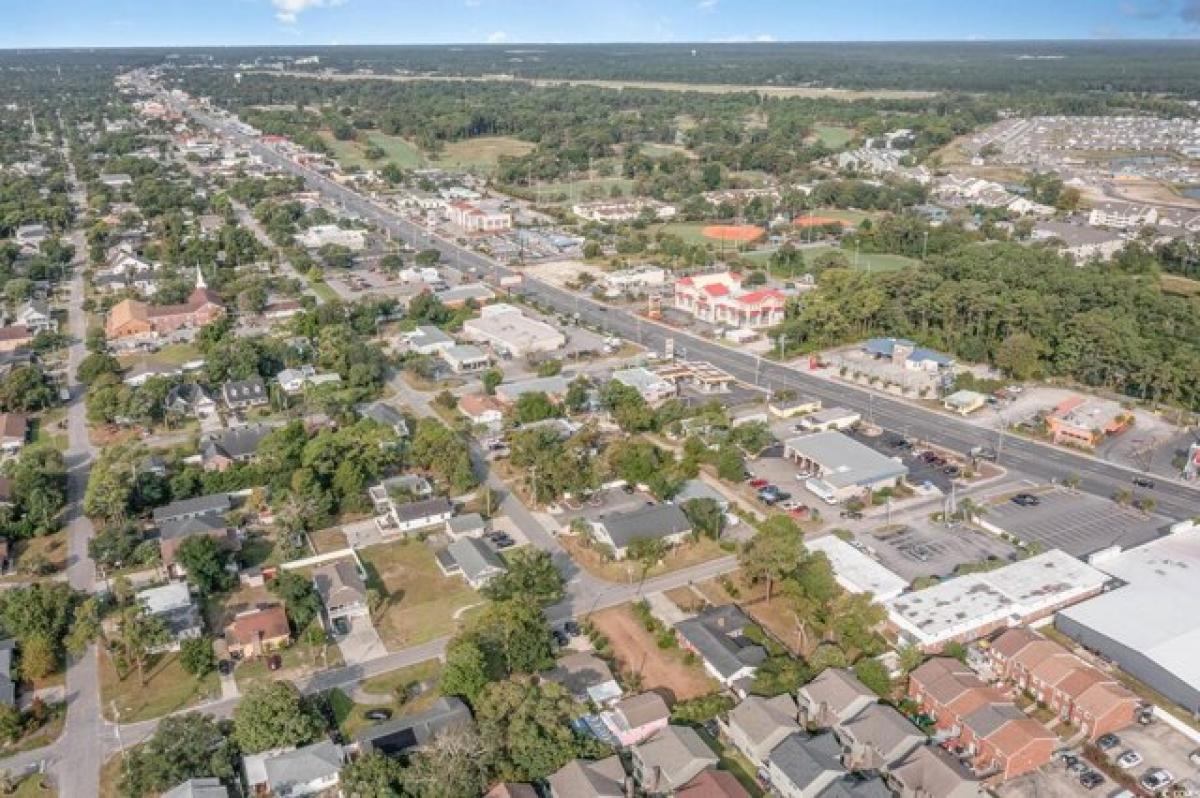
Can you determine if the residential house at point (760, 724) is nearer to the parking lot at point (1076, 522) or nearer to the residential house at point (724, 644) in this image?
the residential house at point (724, 644)

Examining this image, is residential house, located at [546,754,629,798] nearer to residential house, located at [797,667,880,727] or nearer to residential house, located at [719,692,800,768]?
residential house, located at [719,692,800,768]

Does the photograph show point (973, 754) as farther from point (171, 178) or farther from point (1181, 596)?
point (171, 178)

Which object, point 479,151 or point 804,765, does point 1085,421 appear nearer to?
point 804,765

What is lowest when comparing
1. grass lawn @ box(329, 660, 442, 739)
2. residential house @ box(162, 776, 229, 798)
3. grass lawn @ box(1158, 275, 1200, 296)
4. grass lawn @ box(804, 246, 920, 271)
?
grass lawn @ box(329, 660, 442, 739)

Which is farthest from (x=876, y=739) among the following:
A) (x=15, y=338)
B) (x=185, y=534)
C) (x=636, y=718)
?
(x=15, y=338)

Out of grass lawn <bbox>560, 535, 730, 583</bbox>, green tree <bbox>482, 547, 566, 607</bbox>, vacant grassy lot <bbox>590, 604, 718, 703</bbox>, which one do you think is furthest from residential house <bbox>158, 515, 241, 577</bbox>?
vacant grassy lot <bbox>590, 604, 718, 703</bbox>

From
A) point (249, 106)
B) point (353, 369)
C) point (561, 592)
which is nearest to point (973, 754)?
point (561, 592)
